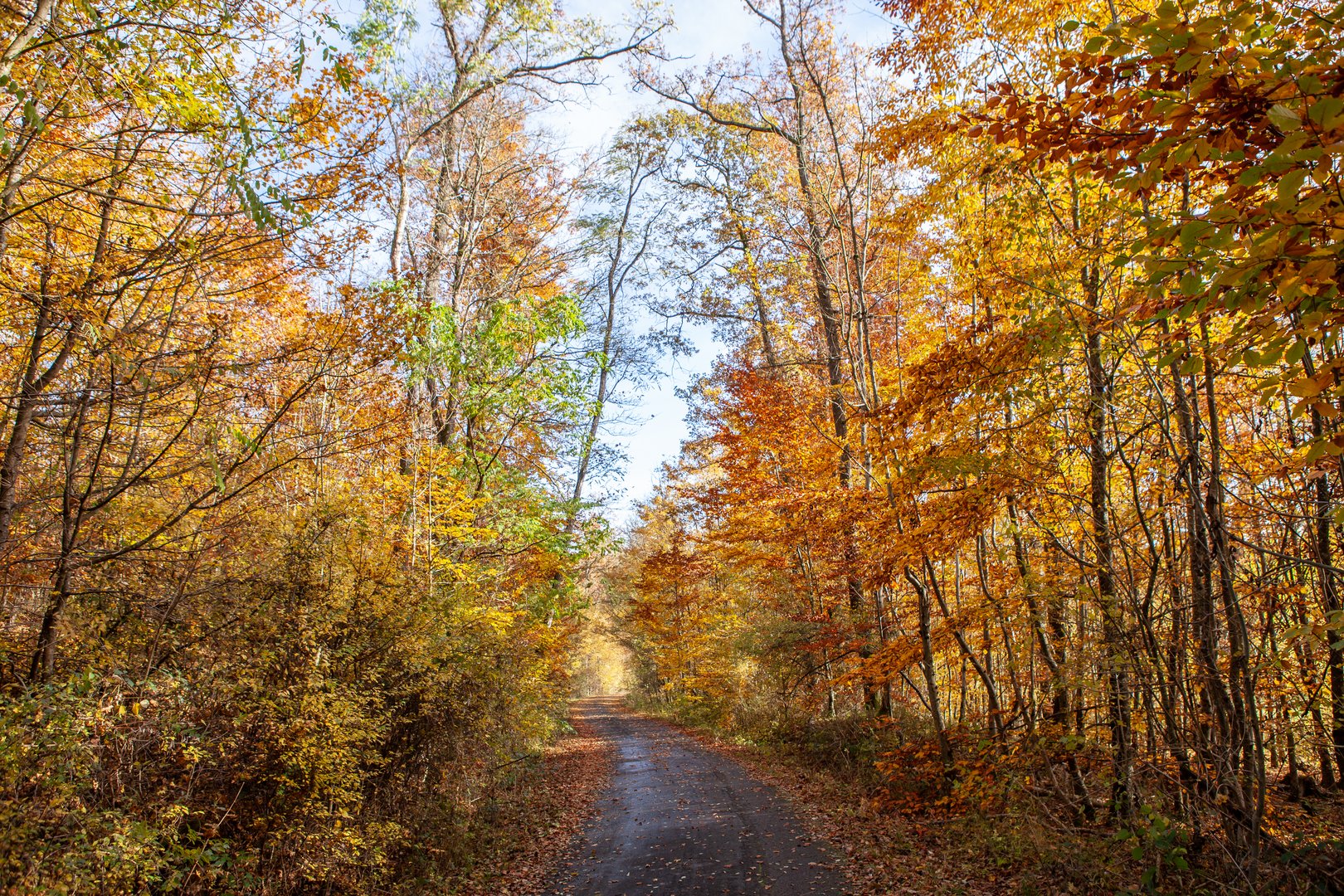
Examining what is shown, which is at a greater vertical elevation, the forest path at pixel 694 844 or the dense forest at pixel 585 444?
the dense forest at pixel 585 444

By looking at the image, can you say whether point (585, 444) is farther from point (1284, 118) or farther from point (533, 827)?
point (1284, 118)

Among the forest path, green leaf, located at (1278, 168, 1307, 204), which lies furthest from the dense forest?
the forest path

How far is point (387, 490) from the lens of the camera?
9.33m

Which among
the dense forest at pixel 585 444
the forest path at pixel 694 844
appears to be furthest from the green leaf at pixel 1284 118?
the forest path at pixel 694 844

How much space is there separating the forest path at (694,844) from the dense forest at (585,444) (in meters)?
1.64

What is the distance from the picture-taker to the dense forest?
350 cm

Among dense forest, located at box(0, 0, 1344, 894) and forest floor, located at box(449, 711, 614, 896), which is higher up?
dense forest, located at box(0, 0, 1344, 894)

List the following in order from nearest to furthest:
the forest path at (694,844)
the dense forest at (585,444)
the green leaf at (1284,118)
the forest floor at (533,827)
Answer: the green leaf at (1284,118), the dense forest at (585,444), the forest path at (694,844), the forest floor at (533,827)

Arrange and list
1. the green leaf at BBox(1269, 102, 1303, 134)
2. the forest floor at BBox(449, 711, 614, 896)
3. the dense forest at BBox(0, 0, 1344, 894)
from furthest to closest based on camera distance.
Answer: the forest floor at BBox(449, 711, 614, 896) → the dense forest at BBox(0, 0, 1344, 894) → the green leaf at BBox(1269, 102, 1303, 134)

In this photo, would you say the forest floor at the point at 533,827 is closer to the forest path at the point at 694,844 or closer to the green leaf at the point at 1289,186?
the forest path at the point at 694,844

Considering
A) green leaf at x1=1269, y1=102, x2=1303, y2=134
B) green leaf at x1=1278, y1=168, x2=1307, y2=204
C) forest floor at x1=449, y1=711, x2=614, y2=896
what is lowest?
forest floor at x1=449, y1=711, x2=614, y2=896

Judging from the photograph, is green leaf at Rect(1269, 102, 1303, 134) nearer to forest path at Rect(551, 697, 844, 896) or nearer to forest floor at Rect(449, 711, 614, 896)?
forest path at Rect(551, 697, 844, 896)

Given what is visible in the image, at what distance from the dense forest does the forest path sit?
1.64 meters

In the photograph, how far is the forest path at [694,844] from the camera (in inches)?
270
